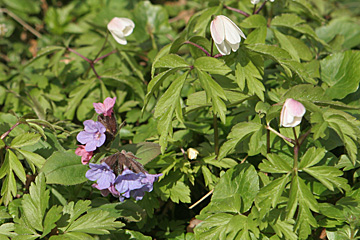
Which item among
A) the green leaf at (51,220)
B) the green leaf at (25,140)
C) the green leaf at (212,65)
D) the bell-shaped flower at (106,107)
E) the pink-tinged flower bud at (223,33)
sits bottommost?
the green leaf at (51,220)

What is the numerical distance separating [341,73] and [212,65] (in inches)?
40.9

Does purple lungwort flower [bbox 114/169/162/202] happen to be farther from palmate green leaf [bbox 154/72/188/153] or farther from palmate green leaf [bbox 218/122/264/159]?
palmate green leaf [bbox 218/122/264/159]

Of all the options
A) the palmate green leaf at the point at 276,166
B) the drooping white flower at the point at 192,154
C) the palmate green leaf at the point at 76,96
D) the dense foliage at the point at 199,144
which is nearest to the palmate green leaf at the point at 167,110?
the dense foliage at the point at 199,144

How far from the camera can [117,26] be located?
2.47 meters

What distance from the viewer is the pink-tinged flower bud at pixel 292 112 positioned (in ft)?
5.42

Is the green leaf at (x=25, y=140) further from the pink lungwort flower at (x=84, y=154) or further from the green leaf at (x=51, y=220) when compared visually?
the green leaf at (x=51, y=220)

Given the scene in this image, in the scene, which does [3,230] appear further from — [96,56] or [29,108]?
[96,56]

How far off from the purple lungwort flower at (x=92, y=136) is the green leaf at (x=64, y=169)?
0.24 meters

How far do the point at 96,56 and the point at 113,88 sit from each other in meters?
0.29

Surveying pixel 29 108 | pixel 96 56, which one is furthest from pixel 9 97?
pixel 96 56

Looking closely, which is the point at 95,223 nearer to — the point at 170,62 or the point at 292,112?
the point at 170,62

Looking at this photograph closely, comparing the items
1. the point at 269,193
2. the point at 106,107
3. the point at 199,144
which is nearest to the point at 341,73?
the point at 199,144

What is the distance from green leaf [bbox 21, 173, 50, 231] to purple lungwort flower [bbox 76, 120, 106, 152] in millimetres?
306

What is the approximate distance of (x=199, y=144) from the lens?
92.9 inches
